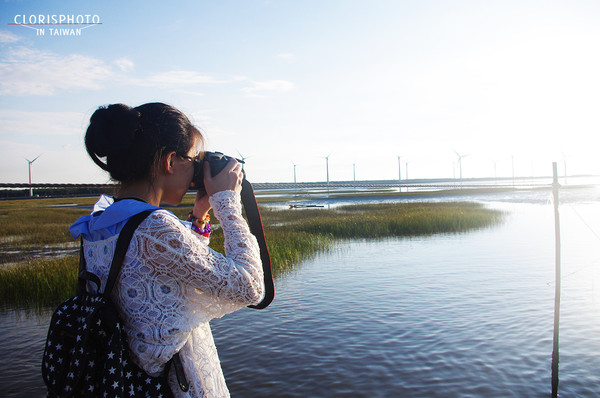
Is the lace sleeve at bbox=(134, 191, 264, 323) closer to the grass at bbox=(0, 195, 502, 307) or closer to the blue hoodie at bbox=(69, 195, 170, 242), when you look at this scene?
the blue hoodie at bbox=(69, 195, 170, 242)

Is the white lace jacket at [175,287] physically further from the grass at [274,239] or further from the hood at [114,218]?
the grass at [274,239]

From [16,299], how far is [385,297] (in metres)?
7.57

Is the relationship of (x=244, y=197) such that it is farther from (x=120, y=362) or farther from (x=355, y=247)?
(x=355, y=247)

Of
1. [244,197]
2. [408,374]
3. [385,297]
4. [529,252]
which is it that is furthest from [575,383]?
[529,252]

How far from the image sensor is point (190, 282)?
4.92ft

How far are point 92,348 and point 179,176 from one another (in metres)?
0.64

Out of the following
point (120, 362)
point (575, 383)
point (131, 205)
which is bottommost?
point (575, 383)

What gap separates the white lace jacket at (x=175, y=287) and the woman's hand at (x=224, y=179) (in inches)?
8.2

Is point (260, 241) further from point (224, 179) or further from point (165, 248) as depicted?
point (165, 248)

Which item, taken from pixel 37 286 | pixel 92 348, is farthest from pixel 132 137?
pixel 37 286

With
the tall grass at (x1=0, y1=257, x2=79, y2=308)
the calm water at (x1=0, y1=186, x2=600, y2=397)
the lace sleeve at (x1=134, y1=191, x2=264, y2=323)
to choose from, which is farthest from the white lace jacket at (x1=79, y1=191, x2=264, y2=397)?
the tall grass at (x1=0, y1=257, x2=79, y2=308)

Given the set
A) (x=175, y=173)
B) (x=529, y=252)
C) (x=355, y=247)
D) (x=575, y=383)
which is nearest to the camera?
(x=175, y=173)

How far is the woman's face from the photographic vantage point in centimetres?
171

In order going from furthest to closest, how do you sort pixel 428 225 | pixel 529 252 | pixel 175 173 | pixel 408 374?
pixel 428 225
pixel 529 252
pixel 408 374
pixel 175 173
